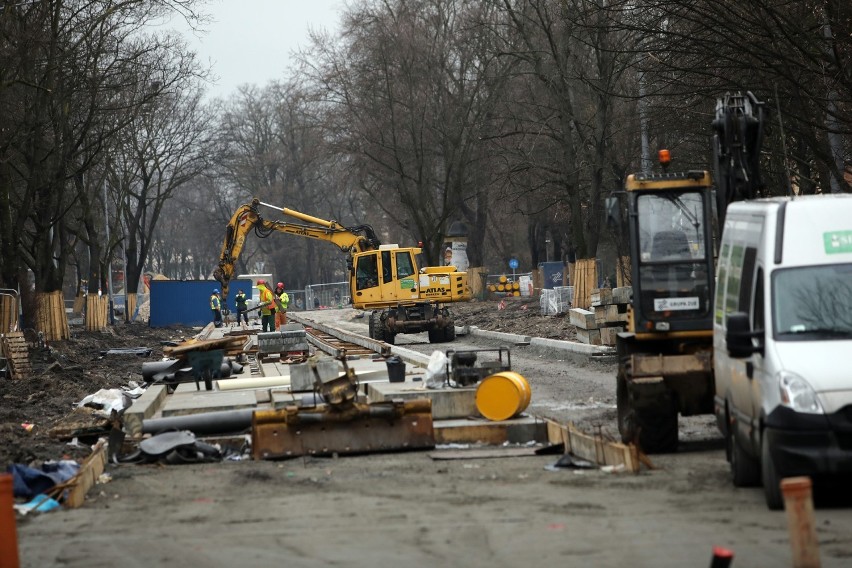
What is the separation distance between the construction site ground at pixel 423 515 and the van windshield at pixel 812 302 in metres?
1.32

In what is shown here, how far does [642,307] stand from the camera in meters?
14.5

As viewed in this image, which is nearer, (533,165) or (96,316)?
(533,165)

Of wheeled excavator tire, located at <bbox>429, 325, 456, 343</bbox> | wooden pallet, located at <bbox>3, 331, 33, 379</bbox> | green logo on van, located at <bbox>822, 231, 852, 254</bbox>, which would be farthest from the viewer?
wheeled excavator tire, located at <bbox>429, 325, 456, 343</bbox>

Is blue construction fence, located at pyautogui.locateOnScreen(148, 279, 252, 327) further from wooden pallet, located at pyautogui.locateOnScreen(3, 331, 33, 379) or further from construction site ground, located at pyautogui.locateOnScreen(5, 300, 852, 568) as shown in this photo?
construction site ground, located at pyautogui.locateOnScreen(5, 300, 852, 568)

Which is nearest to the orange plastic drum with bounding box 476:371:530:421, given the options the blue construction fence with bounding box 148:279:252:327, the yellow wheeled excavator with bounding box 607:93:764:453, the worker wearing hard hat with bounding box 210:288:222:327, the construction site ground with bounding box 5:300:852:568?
the construction site ground with bounding box 5:300:852:568

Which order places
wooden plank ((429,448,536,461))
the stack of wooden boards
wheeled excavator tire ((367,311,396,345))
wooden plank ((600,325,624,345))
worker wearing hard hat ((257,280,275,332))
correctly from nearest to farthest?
wooden plank ((429,448,536,461)), the stack of wooden boards, wooden plank ((600,325,624,345)), wheeled excavator tire ((367,311,396,345)), worker wearing hard hat ((257,280,275,332))

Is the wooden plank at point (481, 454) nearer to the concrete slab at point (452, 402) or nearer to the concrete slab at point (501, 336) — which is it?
the concrete slab at point (452, 402)

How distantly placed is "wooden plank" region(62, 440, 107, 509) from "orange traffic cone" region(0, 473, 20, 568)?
290 cm

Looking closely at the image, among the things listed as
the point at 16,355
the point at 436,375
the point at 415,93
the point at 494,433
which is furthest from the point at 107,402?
the point at 415,93

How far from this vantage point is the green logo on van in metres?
10.6

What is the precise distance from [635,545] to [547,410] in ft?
31.1

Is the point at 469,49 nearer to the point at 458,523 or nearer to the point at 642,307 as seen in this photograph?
the point at 642,307

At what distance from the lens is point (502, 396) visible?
15.5m

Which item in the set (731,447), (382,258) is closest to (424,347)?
(382,258)
